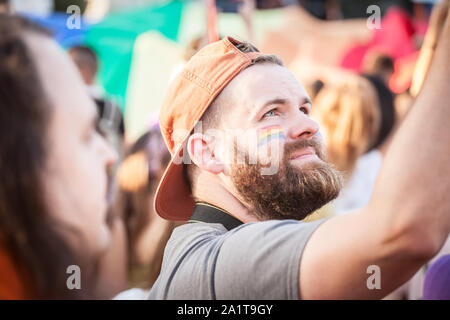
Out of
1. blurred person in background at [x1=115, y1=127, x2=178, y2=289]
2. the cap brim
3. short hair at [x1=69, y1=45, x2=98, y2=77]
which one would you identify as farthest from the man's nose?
short hair at [x1=69, y1=45, x2=98, y2=77]

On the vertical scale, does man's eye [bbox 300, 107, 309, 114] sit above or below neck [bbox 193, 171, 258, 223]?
above

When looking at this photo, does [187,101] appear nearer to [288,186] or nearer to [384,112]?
[288,186]

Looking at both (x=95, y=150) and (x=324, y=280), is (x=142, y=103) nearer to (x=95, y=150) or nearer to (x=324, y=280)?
(x=95, y=150)

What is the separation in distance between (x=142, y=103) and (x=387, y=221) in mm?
2177

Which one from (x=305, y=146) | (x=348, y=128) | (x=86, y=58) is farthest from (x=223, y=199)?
(x=348, y=128)

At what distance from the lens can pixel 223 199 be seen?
1.43m

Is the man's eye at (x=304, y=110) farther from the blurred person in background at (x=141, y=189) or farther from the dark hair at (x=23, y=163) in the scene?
the blurred person in background at (x=141, y=189)

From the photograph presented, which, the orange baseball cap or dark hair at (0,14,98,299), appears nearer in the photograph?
dark hair at (0,14,98,299)

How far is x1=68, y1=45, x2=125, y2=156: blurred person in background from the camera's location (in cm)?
186

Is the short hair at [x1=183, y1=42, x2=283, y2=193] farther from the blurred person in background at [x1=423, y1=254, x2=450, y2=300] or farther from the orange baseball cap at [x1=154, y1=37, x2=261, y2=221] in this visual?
→ the blurred person in background at [x1=423, y1=254, x2=450, y2=300]

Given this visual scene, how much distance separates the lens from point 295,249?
1187mm

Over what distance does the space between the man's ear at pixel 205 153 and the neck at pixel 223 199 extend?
0.02 meters

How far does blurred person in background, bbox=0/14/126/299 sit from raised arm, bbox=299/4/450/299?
22.1 inches

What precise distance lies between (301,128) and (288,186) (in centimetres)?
14
